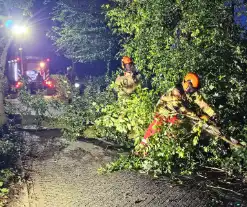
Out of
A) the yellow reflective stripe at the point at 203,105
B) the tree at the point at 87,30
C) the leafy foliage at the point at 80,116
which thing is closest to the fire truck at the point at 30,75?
the tree at the point at 87,30

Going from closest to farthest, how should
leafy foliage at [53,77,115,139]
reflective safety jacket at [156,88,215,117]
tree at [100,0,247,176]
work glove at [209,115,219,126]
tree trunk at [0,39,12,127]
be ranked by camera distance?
1. work glove at [209,115,219,126]
2. reflective safety jacket at [156,88,215,117]
3. tree at [100,0,247,176]
4. leafy foliage at [53,77,115,139]
5. tree trunk at [0,39,12,127]

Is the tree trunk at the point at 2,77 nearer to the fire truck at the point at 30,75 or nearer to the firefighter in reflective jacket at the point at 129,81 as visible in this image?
the fire truck at the point at 30,75

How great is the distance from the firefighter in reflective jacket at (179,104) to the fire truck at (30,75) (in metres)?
10.9

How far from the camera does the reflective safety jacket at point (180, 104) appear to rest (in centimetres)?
474

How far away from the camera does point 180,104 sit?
485cm

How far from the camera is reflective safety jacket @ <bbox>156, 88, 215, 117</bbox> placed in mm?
4738

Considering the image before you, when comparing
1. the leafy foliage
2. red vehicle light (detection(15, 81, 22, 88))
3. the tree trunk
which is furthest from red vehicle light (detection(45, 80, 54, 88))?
the leafy foliage

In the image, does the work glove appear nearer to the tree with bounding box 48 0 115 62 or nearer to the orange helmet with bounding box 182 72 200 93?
the orange helmet with bounding box 182 72 200 93

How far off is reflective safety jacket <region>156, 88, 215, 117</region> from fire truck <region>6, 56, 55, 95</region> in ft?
35.8

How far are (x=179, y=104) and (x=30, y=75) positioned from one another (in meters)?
12.2

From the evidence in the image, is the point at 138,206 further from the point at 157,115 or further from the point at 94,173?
the point at 157,115

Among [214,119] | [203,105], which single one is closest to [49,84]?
[203,105]

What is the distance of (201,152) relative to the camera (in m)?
5.12

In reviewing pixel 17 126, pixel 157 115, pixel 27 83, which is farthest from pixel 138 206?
pixel 27 83
